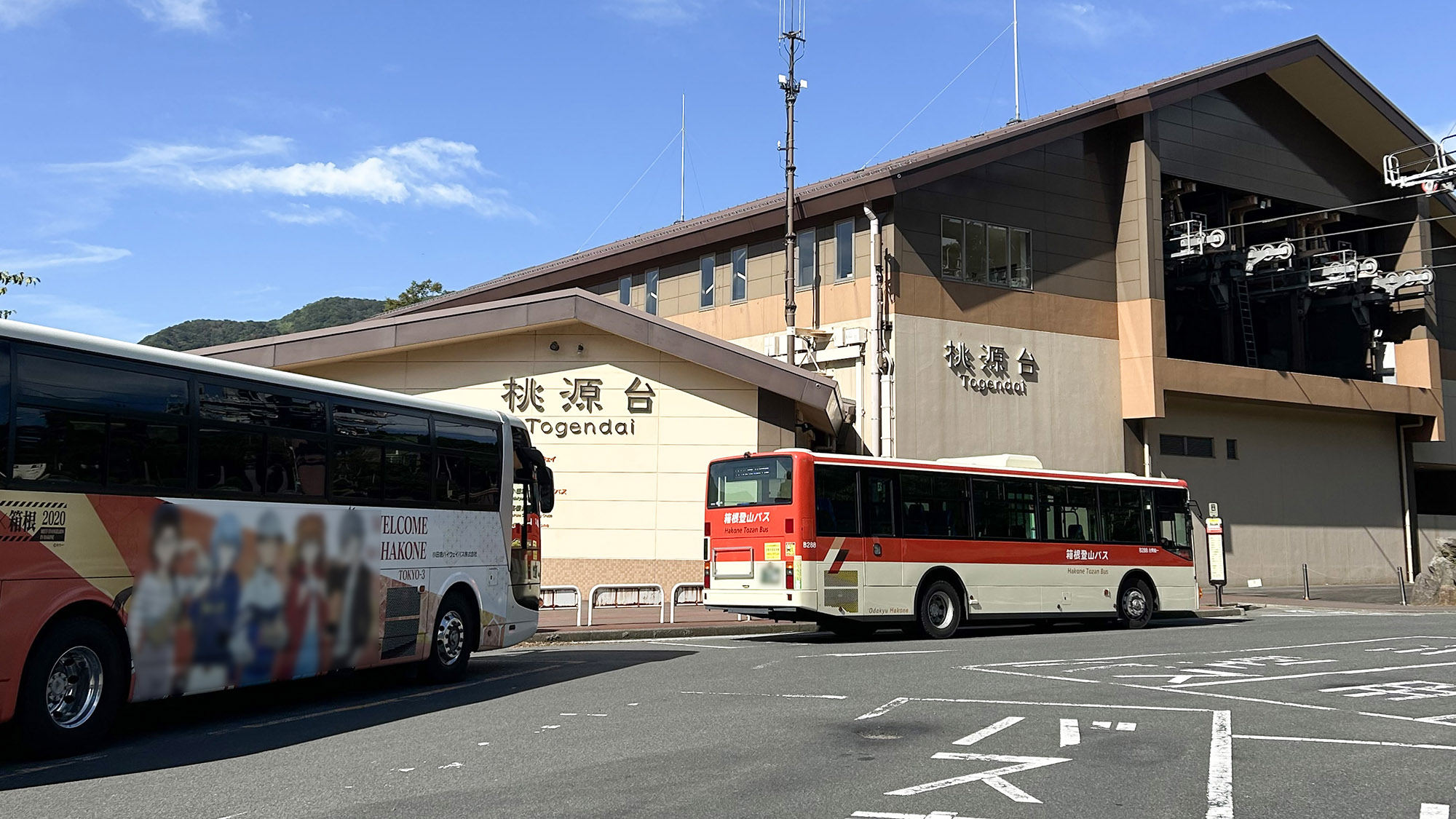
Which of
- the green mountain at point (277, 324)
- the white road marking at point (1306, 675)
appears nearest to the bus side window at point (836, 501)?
the white road marking at point (1306, 675)

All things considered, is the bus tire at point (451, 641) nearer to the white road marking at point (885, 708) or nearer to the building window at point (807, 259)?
the white road marking at point (885, 708)

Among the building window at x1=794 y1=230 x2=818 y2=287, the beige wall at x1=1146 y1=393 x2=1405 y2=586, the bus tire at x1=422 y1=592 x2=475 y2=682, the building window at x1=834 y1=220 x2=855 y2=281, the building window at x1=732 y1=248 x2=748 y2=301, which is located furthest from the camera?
the beige wall at x1=1146 y1=393 x2=1405 y2=586

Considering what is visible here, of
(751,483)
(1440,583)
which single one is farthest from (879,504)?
(1440,583)

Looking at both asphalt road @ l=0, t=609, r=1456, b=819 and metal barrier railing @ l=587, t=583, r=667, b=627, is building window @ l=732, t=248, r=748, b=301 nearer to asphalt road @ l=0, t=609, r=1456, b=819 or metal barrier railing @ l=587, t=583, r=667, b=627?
metal barrier railing @ l=587, t=583, r=667, b=627

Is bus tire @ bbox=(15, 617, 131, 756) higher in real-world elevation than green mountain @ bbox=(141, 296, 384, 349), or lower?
lower

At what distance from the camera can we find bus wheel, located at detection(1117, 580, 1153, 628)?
2277 centimetres

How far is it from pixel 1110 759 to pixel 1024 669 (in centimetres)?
589

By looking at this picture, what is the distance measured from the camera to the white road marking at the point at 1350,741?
8.60 meters

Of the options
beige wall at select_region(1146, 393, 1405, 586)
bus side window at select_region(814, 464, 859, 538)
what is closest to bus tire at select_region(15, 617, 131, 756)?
bus side window at select_region(814, 464, 859, 538)

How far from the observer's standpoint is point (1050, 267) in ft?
105

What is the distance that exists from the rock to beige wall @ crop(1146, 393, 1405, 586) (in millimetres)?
4116

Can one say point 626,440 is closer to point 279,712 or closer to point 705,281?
point 705,281

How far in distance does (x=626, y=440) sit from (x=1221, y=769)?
62.9ft

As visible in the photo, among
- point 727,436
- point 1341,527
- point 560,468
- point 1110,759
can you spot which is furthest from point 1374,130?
point 1110,759
